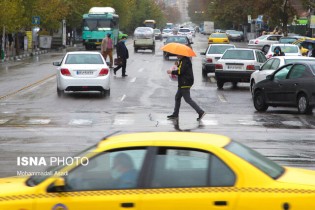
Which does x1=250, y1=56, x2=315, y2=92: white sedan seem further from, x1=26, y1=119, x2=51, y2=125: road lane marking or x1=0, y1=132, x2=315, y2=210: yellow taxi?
x1=0, y1=132, x2=315, y2=210: yellow taxi

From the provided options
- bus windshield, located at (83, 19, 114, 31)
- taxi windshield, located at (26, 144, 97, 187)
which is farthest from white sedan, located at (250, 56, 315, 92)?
bus windshield, located at (83, 19, 114, 31)

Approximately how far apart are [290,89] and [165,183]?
50.2ft

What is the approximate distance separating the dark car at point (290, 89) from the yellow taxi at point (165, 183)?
46.3 ft

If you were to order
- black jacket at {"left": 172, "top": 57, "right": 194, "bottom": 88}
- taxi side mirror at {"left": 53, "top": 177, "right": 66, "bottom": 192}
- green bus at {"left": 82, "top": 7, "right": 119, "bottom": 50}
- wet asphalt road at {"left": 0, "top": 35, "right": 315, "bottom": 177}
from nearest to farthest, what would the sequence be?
1. taxi side mirror at {"left": 53, "top": 177, "right": 66, "bottom": 192}
2. wet asphalt road at {"left": 0, "top": 35, "right": 315, "bottom": 177}
3. black jacket at {"left": 172, "top": 57, "right": 194, "bottom": 88}
4. green bus at {"left": 82, "top": 7, "right": 119, "bottom": 50}

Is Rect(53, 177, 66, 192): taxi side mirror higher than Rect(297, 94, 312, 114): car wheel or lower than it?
higher

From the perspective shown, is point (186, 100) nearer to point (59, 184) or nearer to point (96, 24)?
point (59, 184)

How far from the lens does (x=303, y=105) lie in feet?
70.9

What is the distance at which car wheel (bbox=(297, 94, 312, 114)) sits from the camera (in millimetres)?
21391

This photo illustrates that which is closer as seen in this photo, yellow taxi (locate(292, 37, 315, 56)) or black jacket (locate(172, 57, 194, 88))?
black jacket (locate(172, 57, 194, 88))

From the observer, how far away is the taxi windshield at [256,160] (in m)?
7.49

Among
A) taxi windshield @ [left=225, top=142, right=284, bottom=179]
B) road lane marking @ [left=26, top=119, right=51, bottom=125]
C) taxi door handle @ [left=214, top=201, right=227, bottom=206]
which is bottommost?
road lane marking @ [left=26, top=119, right=51, bottom=125]

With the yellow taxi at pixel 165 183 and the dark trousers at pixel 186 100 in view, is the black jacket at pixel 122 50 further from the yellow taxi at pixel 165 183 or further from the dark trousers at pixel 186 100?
the yellow taxi at pixel 165 183

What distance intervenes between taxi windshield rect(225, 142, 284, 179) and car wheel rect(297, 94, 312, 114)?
45.0ft

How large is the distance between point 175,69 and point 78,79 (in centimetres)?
665
